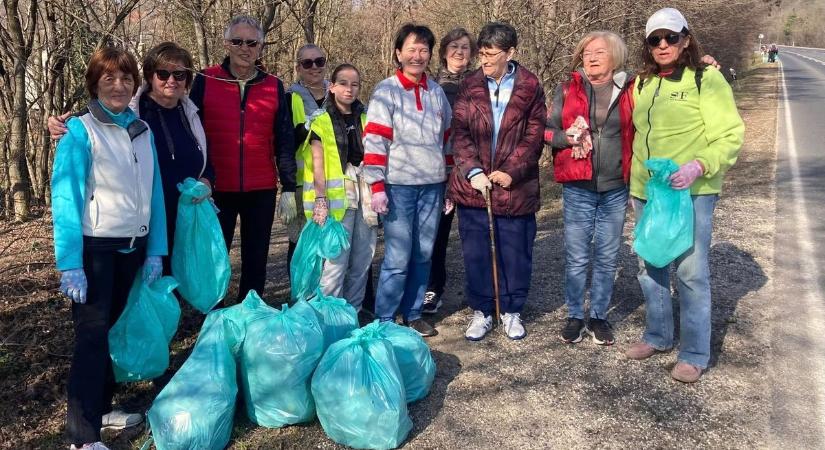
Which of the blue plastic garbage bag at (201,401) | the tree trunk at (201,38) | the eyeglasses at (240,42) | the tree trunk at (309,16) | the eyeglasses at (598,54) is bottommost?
the blue plastic garbage bag at (201,401)

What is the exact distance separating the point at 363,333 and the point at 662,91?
77.0 inches

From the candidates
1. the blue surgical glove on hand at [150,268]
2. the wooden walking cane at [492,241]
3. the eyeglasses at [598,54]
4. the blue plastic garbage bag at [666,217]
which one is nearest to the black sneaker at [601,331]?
the wooden walking cane at [492,241]

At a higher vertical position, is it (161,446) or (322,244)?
(322,244)

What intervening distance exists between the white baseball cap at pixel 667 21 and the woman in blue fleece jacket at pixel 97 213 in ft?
8.20

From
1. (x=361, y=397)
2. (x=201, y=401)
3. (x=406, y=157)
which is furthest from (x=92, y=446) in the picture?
(x=406, y=157)

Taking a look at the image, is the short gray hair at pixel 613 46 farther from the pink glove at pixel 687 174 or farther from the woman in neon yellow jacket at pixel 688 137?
the pink glove at pixel 687 174

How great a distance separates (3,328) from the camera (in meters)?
4.10

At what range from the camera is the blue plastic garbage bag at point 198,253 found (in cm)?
324

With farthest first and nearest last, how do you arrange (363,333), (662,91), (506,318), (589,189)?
Result: (506,318) < (589,189) < (662,91) < (363,333)

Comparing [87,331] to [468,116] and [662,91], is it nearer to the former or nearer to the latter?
[468,116]

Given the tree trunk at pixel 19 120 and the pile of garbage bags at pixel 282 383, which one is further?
the tree trunk at pixel 19 120

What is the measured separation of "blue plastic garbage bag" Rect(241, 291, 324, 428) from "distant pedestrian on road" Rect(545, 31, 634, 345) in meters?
1.71

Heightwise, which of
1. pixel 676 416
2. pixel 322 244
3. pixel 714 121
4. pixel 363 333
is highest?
pixel 714 121

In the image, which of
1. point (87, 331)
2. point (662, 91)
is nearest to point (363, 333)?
point (87, 331)
